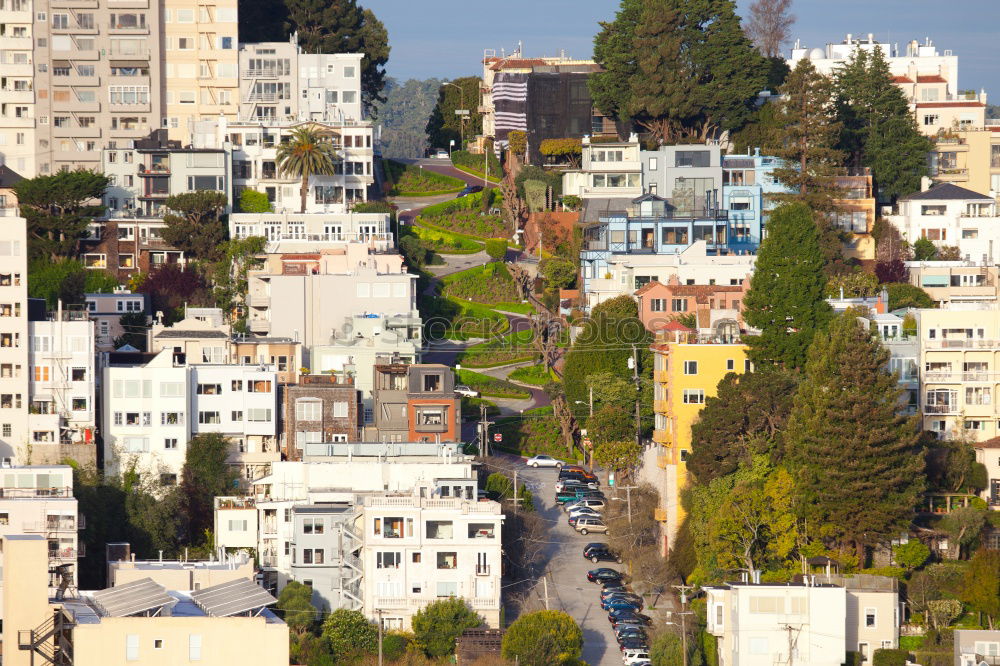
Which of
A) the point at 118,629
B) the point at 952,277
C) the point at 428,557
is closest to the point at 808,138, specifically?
the point at 952,277

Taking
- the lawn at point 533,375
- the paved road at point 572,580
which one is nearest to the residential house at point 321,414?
the paved road at point 572,580

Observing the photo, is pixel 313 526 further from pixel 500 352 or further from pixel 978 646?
pixel 500 352

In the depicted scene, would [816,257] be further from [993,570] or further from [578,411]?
[993,570]

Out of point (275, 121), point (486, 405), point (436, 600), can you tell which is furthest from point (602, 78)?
point (436, 600)

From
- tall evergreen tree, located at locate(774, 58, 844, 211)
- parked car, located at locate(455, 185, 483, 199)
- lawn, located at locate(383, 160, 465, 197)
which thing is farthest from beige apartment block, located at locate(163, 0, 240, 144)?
tall evergreen tree, located at locate(774, 58, 844, 211)

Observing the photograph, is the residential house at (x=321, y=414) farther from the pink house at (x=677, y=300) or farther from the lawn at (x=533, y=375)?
the pink house at (x=677, y=300)
